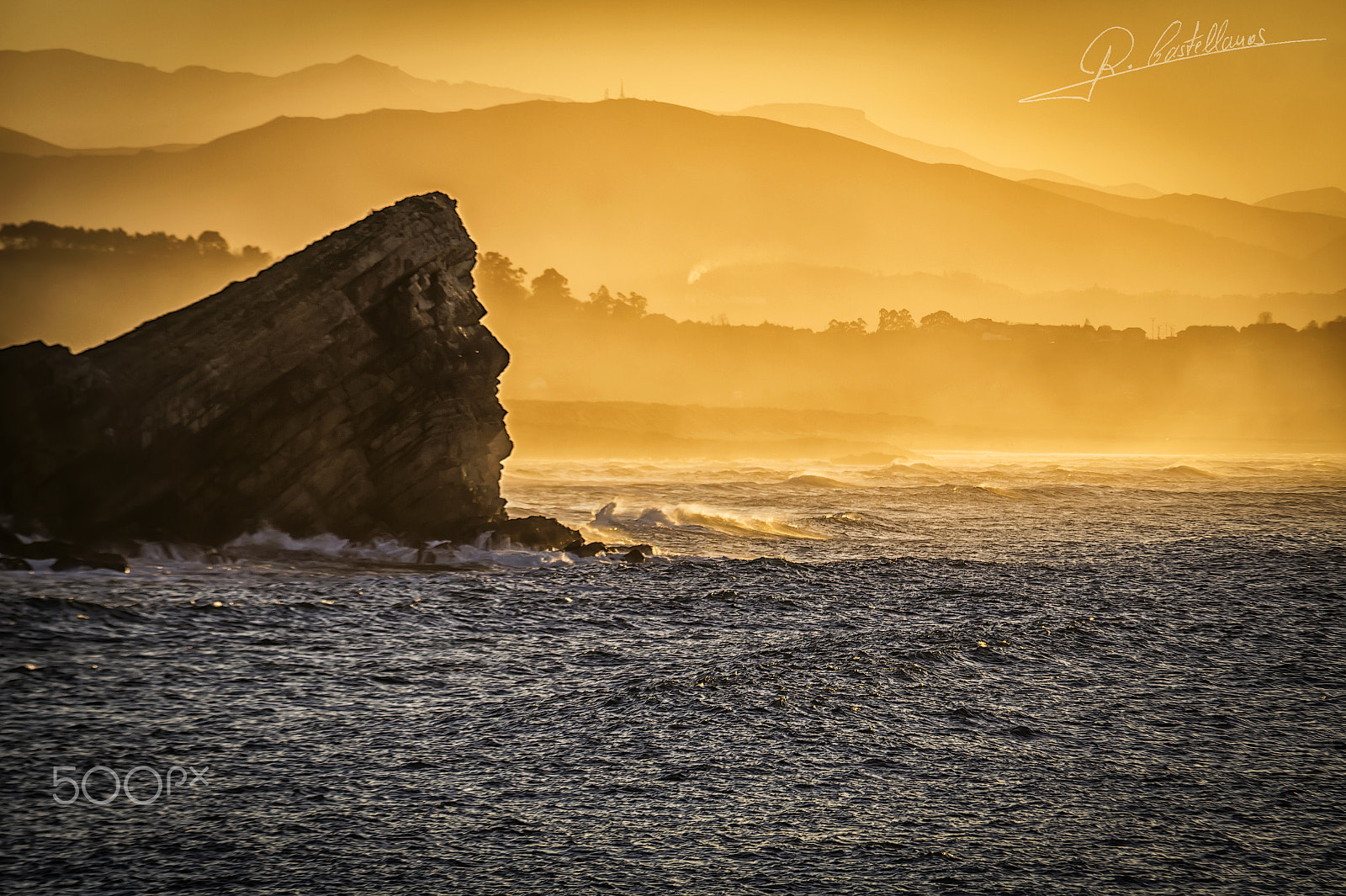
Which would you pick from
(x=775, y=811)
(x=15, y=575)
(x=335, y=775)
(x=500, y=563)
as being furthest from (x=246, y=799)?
(x=500, y=563)

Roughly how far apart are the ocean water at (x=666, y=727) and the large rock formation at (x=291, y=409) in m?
1.77

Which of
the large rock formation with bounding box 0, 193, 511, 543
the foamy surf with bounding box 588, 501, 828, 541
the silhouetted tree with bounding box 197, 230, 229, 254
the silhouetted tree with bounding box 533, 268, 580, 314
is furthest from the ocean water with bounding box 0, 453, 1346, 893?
the silhouetted tree with bounding box 533, 268, 580, 314

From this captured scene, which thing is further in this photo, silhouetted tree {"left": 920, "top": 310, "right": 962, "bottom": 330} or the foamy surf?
silhouetted tree {"left": 920, "top": 310, "right": 962, "bottom": 330}

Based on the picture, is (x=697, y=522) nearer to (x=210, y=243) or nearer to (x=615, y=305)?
(x=210, y=243)

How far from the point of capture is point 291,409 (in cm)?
2411

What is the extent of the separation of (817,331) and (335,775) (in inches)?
7670

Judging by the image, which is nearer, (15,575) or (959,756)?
(959,756)

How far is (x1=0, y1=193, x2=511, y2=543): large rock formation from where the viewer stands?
21.4m

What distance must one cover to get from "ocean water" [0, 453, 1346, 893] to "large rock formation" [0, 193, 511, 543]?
1.77 metres

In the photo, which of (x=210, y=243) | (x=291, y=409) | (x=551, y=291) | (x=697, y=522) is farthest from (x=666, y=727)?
(x=551, y=291)

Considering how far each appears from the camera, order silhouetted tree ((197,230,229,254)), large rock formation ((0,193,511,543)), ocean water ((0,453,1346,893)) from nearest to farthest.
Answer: ocean water ((0,453,1346,893))
large rock formation ((0,193,511,543))
silhouetted tree ((197,230,229,254))

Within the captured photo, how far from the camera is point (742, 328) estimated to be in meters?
193

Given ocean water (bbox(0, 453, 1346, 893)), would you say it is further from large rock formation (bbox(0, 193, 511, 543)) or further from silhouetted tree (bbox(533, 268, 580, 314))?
silhouetted tree (bbox(533, 268, 580, 314))

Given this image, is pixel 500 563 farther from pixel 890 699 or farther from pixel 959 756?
pixel 959 756
